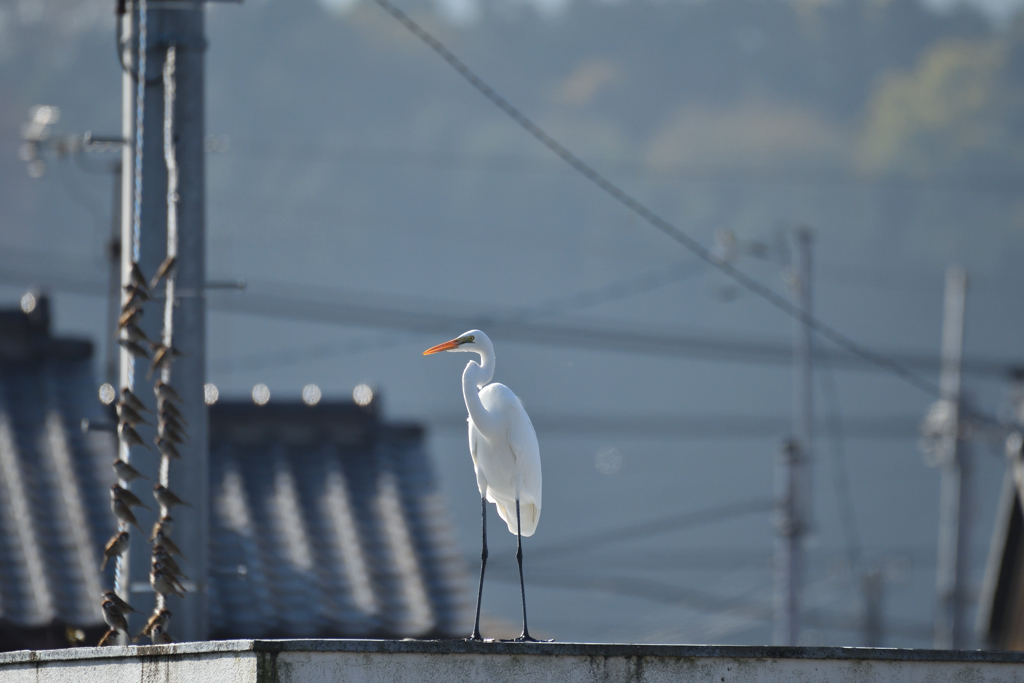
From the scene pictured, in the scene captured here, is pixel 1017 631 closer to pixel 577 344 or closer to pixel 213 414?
pixel 213 414

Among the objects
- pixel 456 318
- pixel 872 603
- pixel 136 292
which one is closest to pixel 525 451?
pixel 136 292

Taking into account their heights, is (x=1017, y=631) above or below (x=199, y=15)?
below

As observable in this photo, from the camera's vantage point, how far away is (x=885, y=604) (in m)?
54.6

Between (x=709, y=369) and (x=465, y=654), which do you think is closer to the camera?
(x=465, y=654)

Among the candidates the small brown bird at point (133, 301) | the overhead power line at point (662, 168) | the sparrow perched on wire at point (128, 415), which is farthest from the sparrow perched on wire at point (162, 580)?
the overhead power line at point (662, 168)

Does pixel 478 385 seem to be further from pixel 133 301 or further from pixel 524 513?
pixel 133 301

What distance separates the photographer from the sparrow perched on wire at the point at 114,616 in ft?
25.8

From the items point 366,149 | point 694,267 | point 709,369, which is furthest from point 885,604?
point 366,149

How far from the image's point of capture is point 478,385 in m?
7.98

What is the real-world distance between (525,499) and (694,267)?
76.8m

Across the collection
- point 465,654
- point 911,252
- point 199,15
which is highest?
point 911,252

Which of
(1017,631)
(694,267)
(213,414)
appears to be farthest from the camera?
(694,267)

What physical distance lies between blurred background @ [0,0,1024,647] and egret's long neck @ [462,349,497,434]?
5979 mm

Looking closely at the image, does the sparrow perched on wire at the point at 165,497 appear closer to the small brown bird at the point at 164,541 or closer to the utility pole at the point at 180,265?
the small brown bird at the point at 164,541
